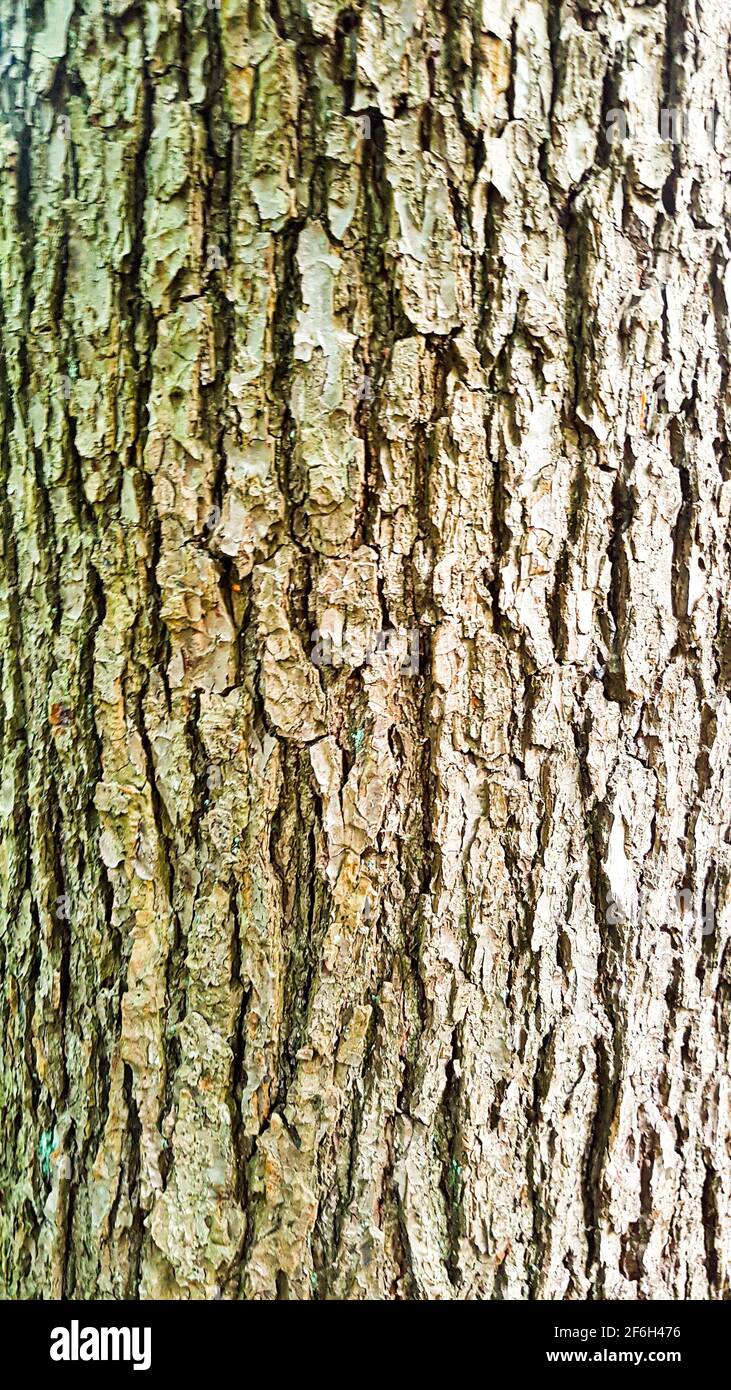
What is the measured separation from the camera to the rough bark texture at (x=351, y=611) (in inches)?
44.6

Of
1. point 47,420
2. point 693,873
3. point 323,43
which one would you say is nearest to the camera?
point 323,43

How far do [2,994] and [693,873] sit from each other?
1.06 metres

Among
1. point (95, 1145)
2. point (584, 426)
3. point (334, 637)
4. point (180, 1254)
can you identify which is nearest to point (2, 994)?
point (95, 1145)

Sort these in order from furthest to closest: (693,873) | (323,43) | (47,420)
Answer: (693,873), (47,420), (323,43)

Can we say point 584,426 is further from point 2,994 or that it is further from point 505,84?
point 2,994

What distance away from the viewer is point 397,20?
3.65 ft

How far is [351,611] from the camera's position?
45.7 inches

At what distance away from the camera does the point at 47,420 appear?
3.97 ft

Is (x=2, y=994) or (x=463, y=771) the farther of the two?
(x=2, y=994)

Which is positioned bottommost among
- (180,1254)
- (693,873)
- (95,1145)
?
(180,1254)

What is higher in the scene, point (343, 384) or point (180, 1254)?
point (343, 384)

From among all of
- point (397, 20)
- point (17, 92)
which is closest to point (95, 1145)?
point (17, 92)

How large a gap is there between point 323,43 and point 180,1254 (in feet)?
5.30

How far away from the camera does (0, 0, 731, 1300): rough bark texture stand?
3.72ft
